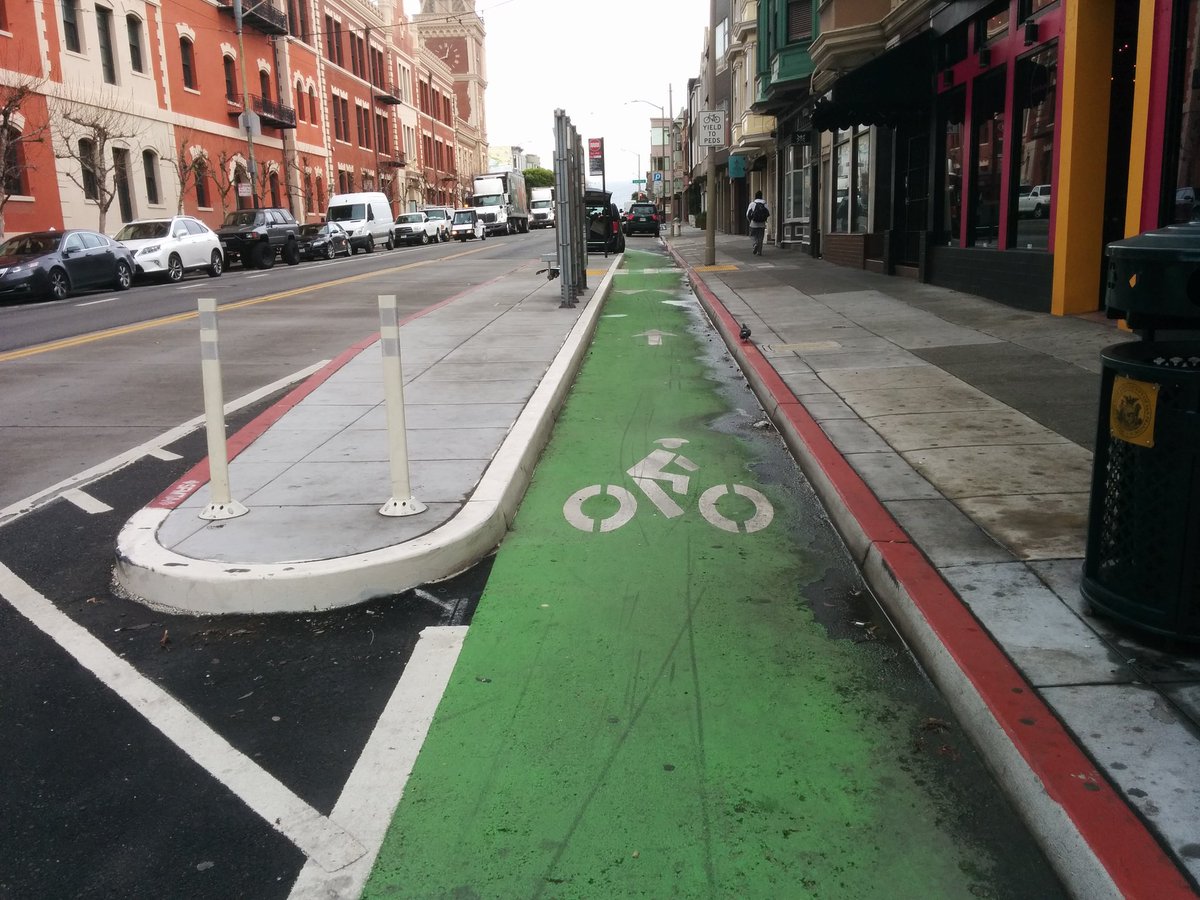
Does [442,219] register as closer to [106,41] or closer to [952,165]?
[106,41]

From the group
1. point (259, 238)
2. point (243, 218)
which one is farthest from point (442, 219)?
point (259, 238)

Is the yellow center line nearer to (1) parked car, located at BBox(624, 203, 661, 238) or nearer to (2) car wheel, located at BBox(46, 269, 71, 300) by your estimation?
(2) car wheel, located at BBox(46, 269, 71, 300)

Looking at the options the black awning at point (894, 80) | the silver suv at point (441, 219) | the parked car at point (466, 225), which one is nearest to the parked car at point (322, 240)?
the silver suv at point (441, 219)

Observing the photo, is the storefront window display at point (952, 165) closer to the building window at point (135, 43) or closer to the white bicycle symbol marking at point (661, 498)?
the white bicycle symbol marking at point (661, 498)

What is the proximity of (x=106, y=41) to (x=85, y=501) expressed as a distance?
111 feet

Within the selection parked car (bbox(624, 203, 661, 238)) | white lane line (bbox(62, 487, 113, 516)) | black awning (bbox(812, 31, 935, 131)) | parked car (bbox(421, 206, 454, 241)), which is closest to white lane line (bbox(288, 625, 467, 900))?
white lane line (bbox(62, 487, 113, 516))

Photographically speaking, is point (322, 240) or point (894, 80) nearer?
point (894, 80)

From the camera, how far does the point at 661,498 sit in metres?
6.25

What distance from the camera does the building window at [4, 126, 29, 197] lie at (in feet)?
88.1

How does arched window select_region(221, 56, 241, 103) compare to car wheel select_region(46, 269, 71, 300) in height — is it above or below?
above

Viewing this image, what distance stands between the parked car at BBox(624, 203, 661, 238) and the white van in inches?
453

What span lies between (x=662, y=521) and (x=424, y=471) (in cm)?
152

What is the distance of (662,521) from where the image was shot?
19.0 ft

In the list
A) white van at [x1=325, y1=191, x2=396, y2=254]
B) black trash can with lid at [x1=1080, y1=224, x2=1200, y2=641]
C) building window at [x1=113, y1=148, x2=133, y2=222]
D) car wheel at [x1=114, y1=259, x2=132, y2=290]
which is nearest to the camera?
black trash can with lid at [x1=1080, y1=224, x2=1200, y2=641]
